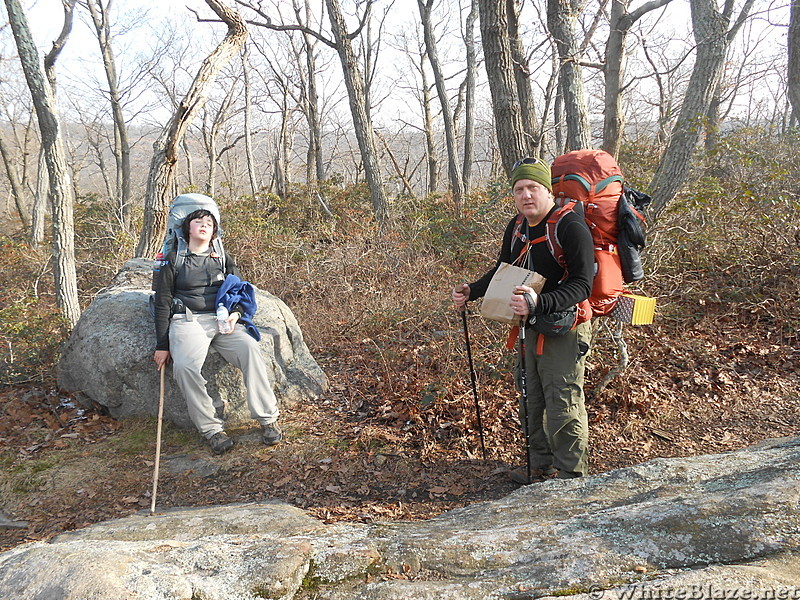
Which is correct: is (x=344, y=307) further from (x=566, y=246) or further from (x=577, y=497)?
(x=577, y=497)

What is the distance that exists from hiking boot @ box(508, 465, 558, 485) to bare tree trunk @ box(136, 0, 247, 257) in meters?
5.98

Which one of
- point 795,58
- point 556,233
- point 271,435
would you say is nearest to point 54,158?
point 271,435

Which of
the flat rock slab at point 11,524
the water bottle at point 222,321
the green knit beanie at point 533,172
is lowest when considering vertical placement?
the flat rock slab at point 11,524

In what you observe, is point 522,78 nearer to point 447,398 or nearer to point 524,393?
point 447,398

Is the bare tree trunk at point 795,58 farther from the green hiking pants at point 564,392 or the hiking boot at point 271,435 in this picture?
the hiking boot at point 271,435

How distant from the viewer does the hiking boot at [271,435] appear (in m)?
4.73

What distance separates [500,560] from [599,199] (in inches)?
98.0

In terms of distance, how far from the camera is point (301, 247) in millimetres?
10930

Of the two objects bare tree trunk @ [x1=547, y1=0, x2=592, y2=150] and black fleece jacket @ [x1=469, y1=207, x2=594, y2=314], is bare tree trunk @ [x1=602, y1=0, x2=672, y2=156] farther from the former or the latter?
black fleece jacket @ [x1=469, y1=207, x2=594, y2=314]

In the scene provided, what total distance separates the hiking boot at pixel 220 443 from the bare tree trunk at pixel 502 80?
4393 mm

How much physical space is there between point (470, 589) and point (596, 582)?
38cm

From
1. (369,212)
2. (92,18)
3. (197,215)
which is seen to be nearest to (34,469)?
(197,215)

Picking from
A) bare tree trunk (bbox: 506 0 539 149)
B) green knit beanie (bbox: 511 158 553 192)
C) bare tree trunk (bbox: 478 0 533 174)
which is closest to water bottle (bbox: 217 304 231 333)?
green knit beanie (bbox: 511 158 553 192)

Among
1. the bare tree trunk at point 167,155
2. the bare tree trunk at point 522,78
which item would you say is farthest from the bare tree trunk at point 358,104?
the bare tree trunk at point 522,78
